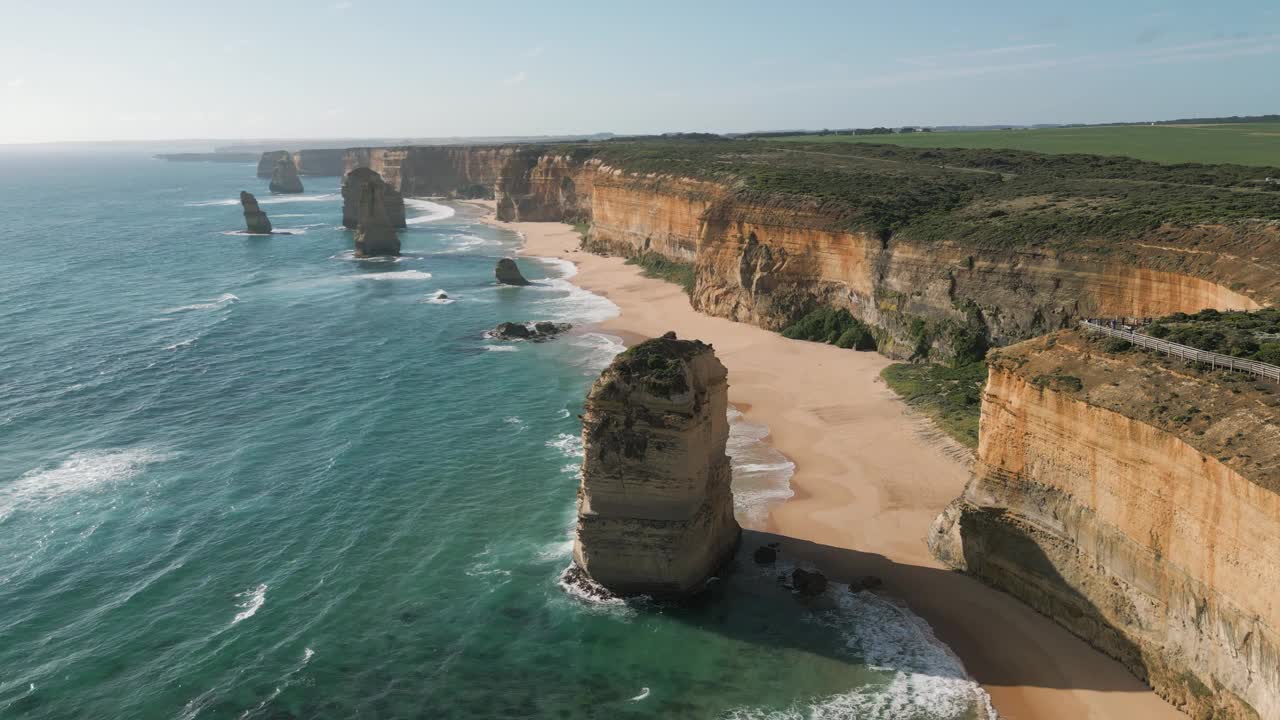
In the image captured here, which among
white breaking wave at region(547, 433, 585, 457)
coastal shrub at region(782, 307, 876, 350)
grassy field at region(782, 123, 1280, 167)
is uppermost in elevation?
grassy field at region(782, 123, 1280, 167)

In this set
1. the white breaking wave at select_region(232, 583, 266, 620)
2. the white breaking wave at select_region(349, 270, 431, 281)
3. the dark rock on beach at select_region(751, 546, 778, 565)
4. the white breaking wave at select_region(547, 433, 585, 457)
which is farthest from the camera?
the white breaking wave at select_region(349, 270, 431, 281)

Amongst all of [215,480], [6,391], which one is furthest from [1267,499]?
[6,391]

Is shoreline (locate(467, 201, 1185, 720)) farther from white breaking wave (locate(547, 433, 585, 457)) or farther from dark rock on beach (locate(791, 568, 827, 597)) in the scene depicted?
white breaking wave (locate(547, 433, 585, 457))

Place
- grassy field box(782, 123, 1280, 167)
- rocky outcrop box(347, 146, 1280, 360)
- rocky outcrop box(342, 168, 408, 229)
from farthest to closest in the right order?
1. rocky outcrop box(342, 168, 408, 229)
2. grassy field box(782, 123, 1280, 167)
3. rocky outcrop box(347, 146, 1280, 360)

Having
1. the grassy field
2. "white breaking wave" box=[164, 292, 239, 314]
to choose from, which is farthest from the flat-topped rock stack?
the grassy field

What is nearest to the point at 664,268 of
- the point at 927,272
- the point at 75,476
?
the point at 927,272

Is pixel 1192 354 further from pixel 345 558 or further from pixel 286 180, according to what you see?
pixel 286 180
